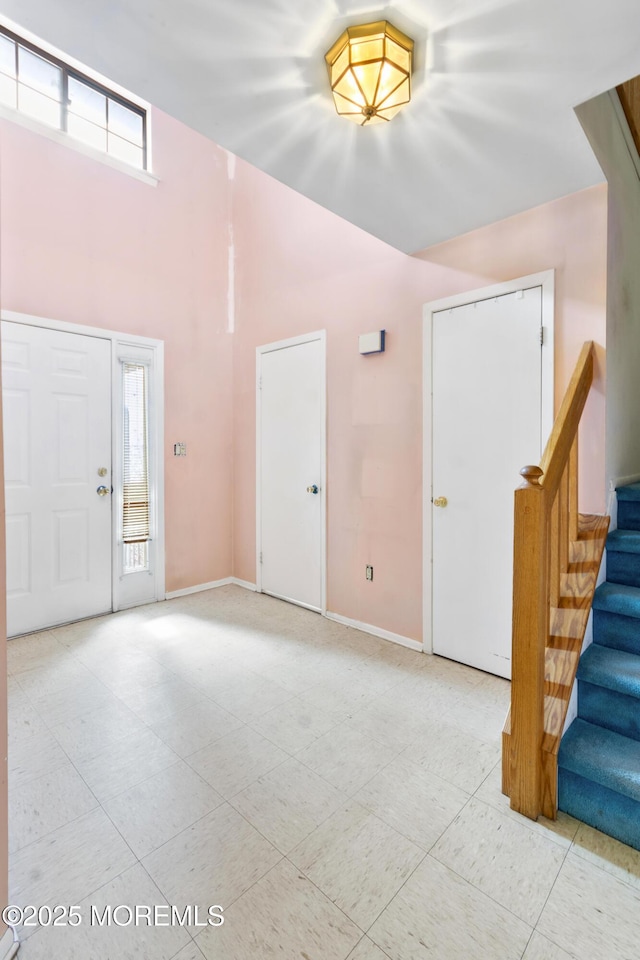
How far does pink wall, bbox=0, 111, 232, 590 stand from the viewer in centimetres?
298

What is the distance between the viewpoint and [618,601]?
1848mm

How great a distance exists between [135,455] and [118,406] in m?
0.41

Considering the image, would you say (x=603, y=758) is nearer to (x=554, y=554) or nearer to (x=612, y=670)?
(x=612, y=670)

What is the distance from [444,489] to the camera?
2.65m

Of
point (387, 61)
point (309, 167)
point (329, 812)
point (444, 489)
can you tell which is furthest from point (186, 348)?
point (329, 812)

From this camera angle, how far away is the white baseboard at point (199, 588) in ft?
12.5

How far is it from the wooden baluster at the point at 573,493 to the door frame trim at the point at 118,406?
3002mm

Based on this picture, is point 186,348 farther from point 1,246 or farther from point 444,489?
point 444,489

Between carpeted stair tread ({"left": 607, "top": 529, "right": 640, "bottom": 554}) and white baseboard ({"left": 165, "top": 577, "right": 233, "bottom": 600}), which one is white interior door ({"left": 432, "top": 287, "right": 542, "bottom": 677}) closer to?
carpeted stair tread ({"left": 607, "top": 529, "right": 640, "bottom": 554})

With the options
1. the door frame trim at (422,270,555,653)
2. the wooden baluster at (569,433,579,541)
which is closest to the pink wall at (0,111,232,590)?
the door frame trim at (422,270,555,653)

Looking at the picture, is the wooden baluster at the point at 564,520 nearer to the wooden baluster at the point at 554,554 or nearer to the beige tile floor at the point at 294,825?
the wooden baluster at the point at 554,554

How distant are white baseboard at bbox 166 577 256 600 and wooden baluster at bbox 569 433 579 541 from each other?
275 centimetres

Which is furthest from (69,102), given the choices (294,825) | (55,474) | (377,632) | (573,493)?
(294,825)

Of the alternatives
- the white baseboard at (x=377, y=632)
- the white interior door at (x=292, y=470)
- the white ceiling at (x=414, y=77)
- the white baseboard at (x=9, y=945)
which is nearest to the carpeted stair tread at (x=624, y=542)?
the white baseboard at (x=377, y=632)
